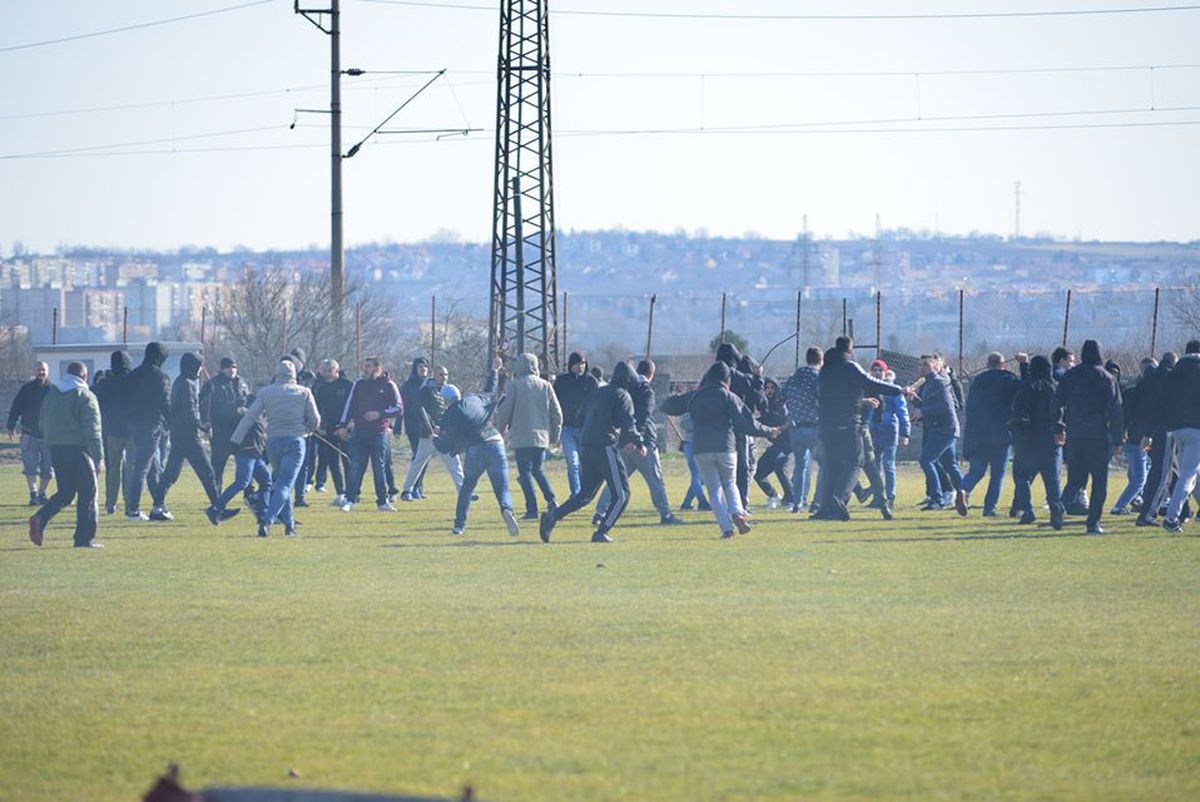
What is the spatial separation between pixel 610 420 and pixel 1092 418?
16.9 feet

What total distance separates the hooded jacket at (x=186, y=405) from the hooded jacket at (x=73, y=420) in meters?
4.19

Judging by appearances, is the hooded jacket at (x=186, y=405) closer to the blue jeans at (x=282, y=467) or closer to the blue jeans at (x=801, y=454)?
the blue jeans at (x=282, y=467)

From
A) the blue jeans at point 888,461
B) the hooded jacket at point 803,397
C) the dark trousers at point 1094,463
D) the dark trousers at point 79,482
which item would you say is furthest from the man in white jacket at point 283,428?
the dark trousers at point 1094,463

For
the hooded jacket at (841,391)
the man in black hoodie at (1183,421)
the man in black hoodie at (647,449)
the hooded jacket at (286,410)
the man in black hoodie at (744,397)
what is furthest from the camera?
the man in black hoodie at (744,397)

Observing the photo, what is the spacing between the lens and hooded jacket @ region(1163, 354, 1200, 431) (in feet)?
70.2

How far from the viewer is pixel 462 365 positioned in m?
58.0

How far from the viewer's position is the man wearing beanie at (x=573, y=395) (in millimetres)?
24828

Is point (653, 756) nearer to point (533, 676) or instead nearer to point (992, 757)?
point (992, 757)

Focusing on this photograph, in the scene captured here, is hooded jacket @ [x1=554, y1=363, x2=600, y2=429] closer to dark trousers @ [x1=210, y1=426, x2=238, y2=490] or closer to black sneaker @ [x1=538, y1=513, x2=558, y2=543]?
black sneaker @ [x1=538, y1=513, x2=558, y2=543]

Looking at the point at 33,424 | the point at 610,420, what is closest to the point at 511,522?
the point at 610,420

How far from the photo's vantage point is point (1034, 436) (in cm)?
2305

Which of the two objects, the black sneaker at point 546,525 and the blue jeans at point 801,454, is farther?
the blue jeans at point 801,454

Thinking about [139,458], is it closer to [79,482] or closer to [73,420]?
[79,482]

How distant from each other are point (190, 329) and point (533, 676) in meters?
141
